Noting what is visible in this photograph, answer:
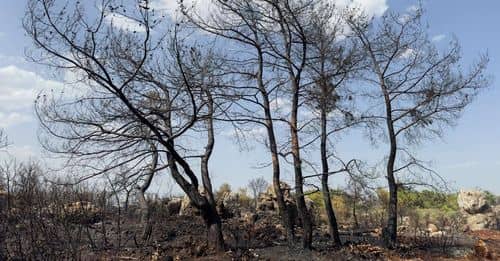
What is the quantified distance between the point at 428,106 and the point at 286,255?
7.31 meters

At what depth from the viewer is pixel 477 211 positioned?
103 feet

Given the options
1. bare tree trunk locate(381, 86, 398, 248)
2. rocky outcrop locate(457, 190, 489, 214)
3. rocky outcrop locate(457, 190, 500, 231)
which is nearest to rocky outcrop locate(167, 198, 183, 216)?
bare tree trunk locate(381, 86, 398, 248)

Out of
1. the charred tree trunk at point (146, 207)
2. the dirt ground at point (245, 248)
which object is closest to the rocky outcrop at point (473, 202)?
the dirt ground at point (245, 248)

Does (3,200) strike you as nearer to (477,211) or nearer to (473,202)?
(473,202)

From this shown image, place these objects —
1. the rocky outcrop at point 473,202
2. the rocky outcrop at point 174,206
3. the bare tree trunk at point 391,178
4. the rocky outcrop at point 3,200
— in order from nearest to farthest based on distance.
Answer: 1. the rocky outcrop at point 3,200
2. the bare tree trunk at point 391,178
3. the rocky outcrop at point 174,206
4. the rocky outcrop at point 473,202

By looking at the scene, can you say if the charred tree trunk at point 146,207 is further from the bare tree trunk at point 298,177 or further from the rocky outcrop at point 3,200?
the bare tree trunk at point 298,177

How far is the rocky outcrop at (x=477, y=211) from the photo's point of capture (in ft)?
100.0

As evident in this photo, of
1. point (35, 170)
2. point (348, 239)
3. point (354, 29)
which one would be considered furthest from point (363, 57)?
point (35, 170)

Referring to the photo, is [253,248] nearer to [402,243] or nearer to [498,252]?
[402,243]

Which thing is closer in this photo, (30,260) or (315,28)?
(30,260)

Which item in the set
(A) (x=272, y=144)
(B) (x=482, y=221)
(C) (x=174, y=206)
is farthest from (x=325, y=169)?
(B) (x=482, y=221)

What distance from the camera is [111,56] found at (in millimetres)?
12148

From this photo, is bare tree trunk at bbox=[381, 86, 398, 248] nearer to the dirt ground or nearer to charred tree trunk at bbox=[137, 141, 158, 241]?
the dirt ground

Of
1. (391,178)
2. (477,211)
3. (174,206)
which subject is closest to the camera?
(391,178)
